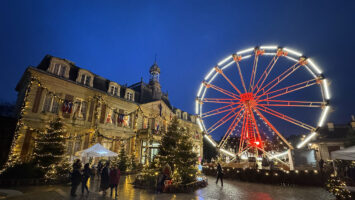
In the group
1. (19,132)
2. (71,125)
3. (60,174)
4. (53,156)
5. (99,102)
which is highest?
(99,102)

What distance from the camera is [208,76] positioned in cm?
1966

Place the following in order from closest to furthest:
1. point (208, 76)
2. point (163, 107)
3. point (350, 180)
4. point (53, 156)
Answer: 1. point (350, 180)
2. point (53, 156)
3. point (208, 76)
4. point (163, 107)

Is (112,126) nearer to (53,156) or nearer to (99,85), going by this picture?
(99,85)

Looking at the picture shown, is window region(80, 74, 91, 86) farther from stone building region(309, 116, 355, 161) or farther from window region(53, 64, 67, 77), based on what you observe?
stone building region(309, 116, 355, 161)

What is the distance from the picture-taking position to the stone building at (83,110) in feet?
51.9

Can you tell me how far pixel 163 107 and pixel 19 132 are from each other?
19.2 meters

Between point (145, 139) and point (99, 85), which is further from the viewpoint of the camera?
point (145, 139)

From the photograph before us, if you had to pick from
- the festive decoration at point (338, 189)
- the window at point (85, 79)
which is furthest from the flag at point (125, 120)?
the festive decoration at point (338, 189)

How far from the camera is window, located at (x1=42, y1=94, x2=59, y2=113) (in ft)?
55.0

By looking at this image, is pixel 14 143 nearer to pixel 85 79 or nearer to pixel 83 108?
pixel 83 108

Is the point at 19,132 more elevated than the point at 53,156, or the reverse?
the point at 19,132

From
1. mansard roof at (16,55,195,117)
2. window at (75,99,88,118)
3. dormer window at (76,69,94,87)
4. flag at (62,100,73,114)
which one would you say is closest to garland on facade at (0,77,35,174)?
mansard roof at (16,55,195,117)

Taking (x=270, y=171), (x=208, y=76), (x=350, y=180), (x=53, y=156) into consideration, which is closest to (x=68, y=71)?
(x=53, y=156)

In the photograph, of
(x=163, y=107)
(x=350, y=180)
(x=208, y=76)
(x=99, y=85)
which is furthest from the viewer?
(x=163, y=107)
